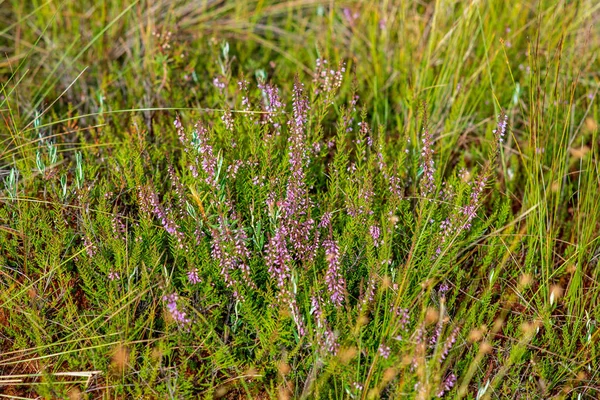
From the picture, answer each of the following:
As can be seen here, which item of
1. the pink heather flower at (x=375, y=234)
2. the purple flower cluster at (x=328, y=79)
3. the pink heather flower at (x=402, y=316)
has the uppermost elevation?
the purple flower cluster at (x=328, y=79)

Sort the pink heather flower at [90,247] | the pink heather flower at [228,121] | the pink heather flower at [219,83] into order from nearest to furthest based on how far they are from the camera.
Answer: the pink heather flower at [90,247]
the pink heather flower at [228,121]
the pink heather flower at [219,83]

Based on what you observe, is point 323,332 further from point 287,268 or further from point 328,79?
point 328,79

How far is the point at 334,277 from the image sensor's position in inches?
97.6

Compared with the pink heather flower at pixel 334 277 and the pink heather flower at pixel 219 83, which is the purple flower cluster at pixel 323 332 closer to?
the pink heather flower at pixel 334 277

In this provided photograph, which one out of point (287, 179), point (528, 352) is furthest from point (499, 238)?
point (287, 179)

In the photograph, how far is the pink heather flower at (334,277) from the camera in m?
2.40

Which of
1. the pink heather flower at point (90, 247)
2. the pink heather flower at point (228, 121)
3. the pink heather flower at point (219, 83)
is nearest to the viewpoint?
the pink heather flower at point (90, 247)

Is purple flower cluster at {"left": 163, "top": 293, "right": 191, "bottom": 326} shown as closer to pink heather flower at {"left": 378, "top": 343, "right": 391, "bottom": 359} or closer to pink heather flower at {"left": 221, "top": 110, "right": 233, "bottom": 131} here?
pink heather flower at {"left": 378, "top": 343, "right": 391, "bottom": 359}

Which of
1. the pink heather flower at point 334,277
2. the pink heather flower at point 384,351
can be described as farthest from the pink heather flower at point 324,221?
the pink heather flower at point 384,351

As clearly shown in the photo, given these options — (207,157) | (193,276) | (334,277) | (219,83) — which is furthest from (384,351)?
(219,83)

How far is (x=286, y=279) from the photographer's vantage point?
243 cm

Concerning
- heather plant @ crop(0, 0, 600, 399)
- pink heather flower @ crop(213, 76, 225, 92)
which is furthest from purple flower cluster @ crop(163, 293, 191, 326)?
pink heather flower @ crop(213, 76, 225, 92)

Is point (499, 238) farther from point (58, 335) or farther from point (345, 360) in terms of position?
point (58, 335)

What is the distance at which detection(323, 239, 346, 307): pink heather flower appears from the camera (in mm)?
2396
